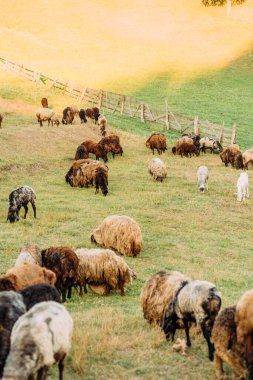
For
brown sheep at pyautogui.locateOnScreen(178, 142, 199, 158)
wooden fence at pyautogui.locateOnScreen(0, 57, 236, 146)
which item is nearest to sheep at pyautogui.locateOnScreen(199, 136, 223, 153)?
brown sheep at pyautogui.locateOnScreen(178, 142, 199, 158)

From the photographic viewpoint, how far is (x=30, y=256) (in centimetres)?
1172

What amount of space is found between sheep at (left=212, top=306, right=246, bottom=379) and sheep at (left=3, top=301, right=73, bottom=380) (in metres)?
1.98

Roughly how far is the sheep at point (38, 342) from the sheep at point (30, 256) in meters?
4.73

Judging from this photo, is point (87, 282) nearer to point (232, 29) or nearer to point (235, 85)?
point (235, 85)

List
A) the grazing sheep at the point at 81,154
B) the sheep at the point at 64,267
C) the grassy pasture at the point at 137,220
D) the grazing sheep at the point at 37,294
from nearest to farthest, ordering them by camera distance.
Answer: the grassy pasture at the point at 137,220, the grazing sheep at the point at 37,294, the sheep at the point at 64,267, the grazing sheep at the point at 81,154

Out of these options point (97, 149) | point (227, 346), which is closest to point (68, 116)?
point (97, 149)

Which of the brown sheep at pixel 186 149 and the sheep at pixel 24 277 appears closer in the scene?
the sheep at pixel 24 277

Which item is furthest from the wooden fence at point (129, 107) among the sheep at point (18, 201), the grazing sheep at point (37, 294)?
the grazing sheep at point (37, 294)

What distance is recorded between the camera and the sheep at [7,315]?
6800 mm

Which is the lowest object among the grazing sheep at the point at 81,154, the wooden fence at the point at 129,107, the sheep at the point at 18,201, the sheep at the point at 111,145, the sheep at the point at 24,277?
the sheep at the point at 24,277

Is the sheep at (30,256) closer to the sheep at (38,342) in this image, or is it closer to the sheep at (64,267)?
the sheep at (64,267)

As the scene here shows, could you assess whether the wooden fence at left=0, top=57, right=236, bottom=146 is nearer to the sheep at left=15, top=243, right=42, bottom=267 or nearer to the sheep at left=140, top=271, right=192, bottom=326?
the sheep at left=15, top=243, right=42, bottom=267

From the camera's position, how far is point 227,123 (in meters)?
41.2

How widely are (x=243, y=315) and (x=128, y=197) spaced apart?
14129mm
